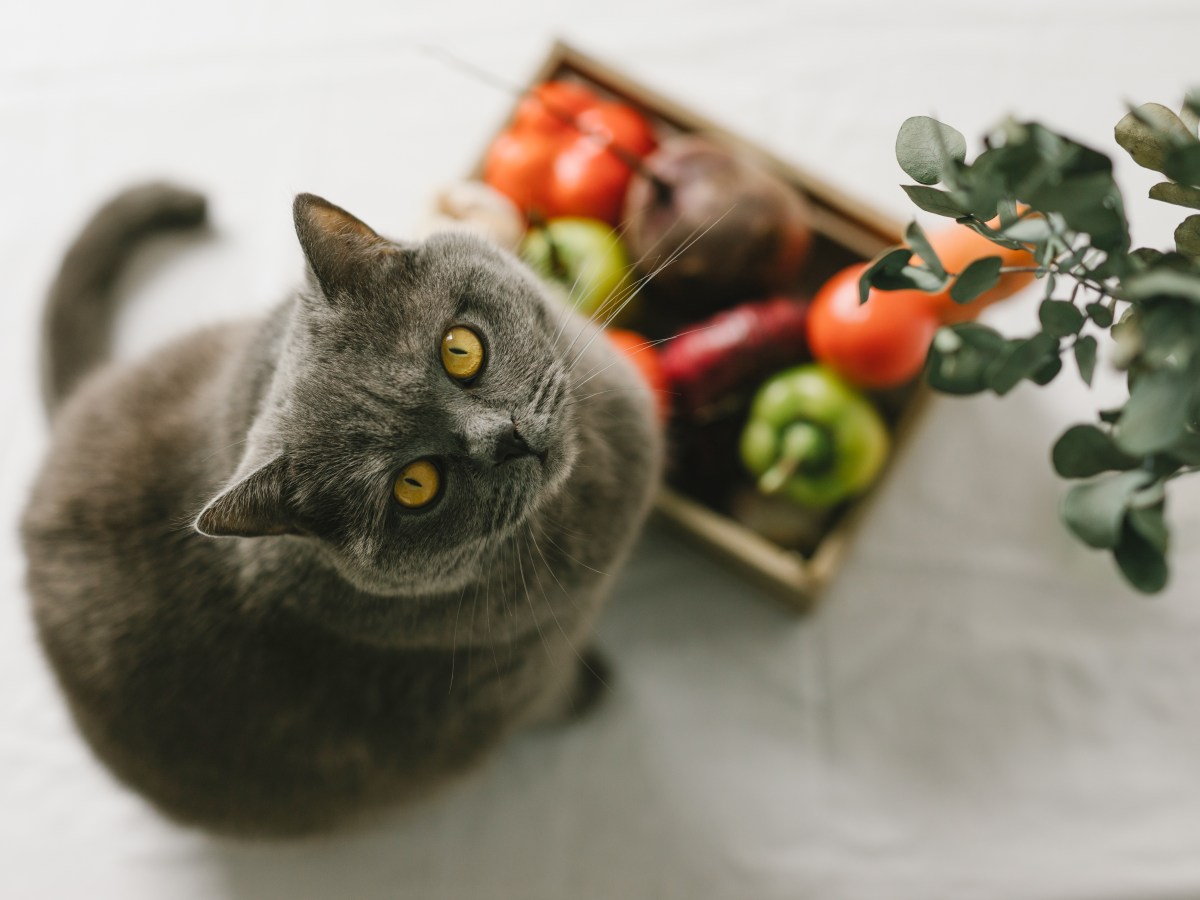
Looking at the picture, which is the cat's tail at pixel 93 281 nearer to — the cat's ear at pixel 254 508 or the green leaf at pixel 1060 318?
the cat's ear at pixel 254 508

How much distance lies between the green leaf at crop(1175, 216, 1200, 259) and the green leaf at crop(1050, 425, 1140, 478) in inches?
4.0

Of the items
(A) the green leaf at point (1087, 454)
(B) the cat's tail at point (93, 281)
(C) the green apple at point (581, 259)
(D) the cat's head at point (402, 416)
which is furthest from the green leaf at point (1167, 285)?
(B) the cat's tail at point (93, 281)

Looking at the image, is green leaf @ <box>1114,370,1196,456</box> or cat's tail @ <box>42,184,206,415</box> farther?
cat's tail @ <box>42,184,206,415</box>

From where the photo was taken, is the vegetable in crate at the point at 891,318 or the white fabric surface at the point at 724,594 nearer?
the vegetable in crate at the point at 891,318

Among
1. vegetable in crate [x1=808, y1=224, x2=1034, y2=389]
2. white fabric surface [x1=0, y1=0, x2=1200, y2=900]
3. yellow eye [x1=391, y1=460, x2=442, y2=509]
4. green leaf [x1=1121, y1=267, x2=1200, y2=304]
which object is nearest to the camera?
green leaf [x1=1121, y1=267, x2=1200, y2=304]

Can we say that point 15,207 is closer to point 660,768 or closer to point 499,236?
point 499,236

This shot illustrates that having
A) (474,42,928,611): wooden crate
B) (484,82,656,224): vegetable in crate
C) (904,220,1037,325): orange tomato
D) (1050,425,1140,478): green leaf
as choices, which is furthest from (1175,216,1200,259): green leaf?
(484,82,656,224): vegetable in crate

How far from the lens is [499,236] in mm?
893

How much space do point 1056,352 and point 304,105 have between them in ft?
3.30

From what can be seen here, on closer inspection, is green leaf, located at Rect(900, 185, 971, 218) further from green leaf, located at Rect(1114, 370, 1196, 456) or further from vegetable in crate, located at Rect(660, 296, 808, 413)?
vegetable in crate, located at Rect(660, 296, 808, 413)

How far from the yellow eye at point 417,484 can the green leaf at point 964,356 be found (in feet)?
1.09

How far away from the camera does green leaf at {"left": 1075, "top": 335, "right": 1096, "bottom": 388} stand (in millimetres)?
465

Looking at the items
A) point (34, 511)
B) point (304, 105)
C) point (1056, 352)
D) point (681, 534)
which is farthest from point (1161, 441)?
point (304, 105)

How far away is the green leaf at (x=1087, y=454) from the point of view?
18.1 inches
